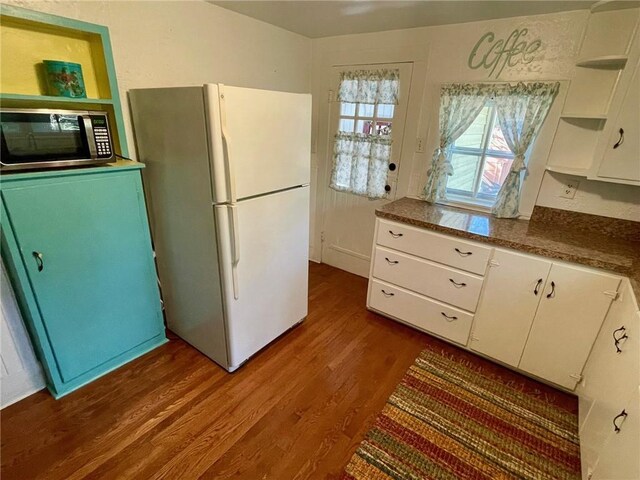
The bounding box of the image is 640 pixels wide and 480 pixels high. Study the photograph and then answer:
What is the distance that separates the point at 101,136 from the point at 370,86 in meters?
2.05

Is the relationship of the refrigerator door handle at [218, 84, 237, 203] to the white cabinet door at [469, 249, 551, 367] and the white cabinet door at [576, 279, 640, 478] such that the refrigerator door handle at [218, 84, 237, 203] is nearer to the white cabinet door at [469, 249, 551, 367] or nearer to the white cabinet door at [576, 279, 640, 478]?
the white cabinet door at [469, 249, 551, 367]

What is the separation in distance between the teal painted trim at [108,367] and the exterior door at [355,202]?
1834 millimetres

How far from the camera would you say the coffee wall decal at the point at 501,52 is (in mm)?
2033

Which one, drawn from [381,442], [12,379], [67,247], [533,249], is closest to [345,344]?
[381,442]

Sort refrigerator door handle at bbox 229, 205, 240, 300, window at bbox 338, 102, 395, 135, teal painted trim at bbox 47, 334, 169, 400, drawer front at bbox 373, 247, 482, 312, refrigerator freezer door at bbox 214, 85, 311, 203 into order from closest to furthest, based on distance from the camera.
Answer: refrigerator freezer door at bbox 214, 85, 311, 203, refrigerator door handle at bbox 229, 205, 240, 300, teal painted trim at bbox 47, 334, 169, 400, drawer front at bbox 373, 247, 482, 312, window at bbox 338, 102, 395, 135

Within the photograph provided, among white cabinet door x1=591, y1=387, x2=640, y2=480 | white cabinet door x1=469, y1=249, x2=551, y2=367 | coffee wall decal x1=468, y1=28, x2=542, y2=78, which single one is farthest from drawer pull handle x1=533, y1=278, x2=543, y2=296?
coffee wall decal x1=468, y1=28, x2=542, y2=78

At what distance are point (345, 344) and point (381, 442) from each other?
0.76 metres

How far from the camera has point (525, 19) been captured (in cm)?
200

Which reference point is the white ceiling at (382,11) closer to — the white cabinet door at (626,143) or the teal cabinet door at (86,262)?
the white cabinet door at (626,143)

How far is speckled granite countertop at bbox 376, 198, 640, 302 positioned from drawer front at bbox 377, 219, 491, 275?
0.05 meters

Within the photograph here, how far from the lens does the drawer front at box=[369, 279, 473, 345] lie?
86.8 inches

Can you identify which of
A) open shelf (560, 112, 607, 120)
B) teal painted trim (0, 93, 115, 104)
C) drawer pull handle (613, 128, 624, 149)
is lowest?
drawer pull handle (613, 128, 624, 149)

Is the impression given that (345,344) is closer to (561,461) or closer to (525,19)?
(561,461)

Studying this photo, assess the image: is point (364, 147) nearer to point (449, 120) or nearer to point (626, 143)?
point (449, 120)
